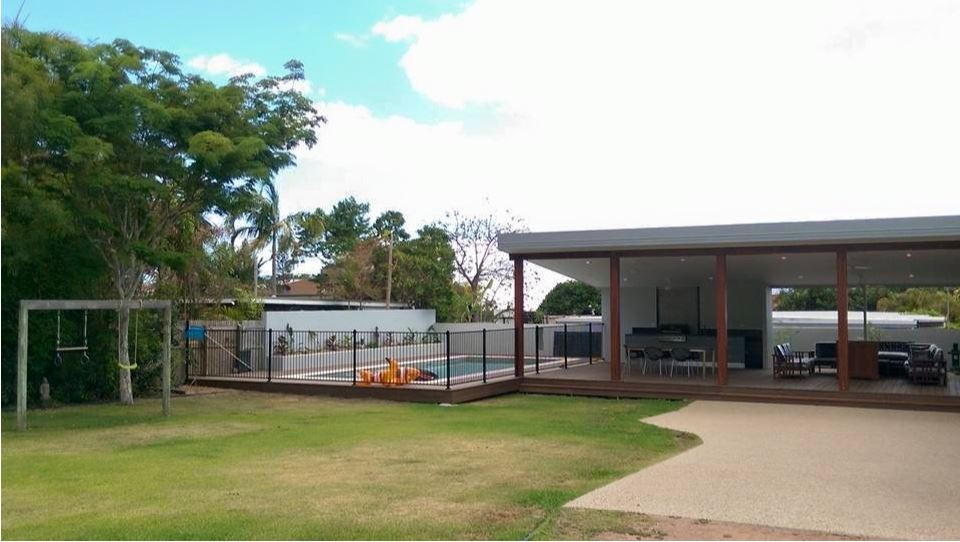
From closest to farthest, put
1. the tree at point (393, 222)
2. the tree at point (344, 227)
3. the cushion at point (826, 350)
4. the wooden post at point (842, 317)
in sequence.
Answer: the wooden post at point (842, 317) → the cushion at point (826, 350) → the tree at point (344, 227) → the tree at point (393, 222)

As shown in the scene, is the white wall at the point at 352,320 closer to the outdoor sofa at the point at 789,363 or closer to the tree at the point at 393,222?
the outdoor sofa at the point at 789,363

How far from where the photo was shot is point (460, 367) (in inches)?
812

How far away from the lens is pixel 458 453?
9305 millimetres

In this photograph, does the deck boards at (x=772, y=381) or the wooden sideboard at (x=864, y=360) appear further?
the wooden sideboard at (x=864, y=360)

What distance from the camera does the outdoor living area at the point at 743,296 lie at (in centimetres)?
1451

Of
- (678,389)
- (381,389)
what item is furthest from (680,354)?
(381,389)

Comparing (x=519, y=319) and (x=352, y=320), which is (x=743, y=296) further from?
(x=352, y=320)

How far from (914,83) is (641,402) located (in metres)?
8.99

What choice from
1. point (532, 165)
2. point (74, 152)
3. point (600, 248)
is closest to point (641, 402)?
point (600, 248)

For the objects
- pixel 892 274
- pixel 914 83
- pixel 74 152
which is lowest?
pixel 892 274

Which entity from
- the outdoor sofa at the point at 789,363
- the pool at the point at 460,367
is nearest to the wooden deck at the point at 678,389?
the outdoor sofa at the point at 789,363

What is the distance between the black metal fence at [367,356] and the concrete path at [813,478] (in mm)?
6543

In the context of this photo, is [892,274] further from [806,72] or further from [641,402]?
[641,402]

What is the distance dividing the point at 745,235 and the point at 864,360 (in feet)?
15.2
